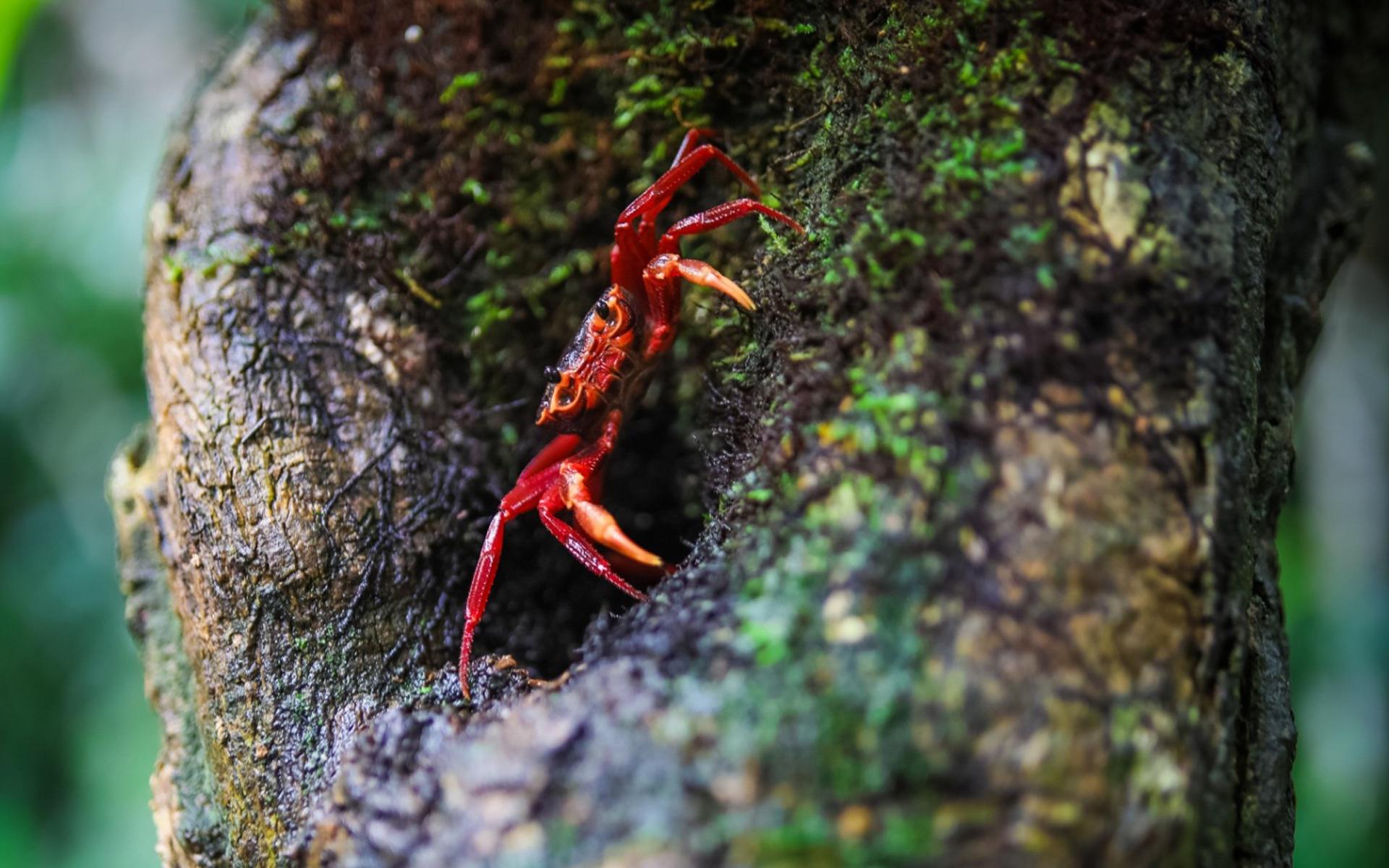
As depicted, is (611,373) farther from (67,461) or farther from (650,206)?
(67,461)

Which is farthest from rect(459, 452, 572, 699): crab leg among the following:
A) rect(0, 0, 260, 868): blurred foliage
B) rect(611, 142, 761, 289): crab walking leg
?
rect(0, 0, 260, 868): blurred foliage

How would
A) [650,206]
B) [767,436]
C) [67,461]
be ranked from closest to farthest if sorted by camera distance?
[767,436], [650,206], [67,461]

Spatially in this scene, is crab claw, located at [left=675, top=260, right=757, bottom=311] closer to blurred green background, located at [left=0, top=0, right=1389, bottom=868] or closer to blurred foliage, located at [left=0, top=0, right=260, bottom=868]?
blurred green background, located at [left=0, top=0, right=1389, bottom=868]

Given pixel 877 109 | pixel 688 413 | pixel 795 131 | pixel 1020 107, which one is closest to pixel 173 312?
pixel 688 413

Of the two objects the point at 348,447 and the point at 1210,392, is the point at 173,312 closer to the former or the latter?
the point at 348,447

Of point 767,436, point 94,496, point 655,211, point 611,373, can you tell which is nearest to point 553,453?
point 611,373

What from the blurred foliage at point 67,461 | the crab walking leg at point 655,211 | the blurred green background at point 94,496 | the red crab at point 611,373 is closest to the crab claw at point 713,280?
the red crab at point 611,373
